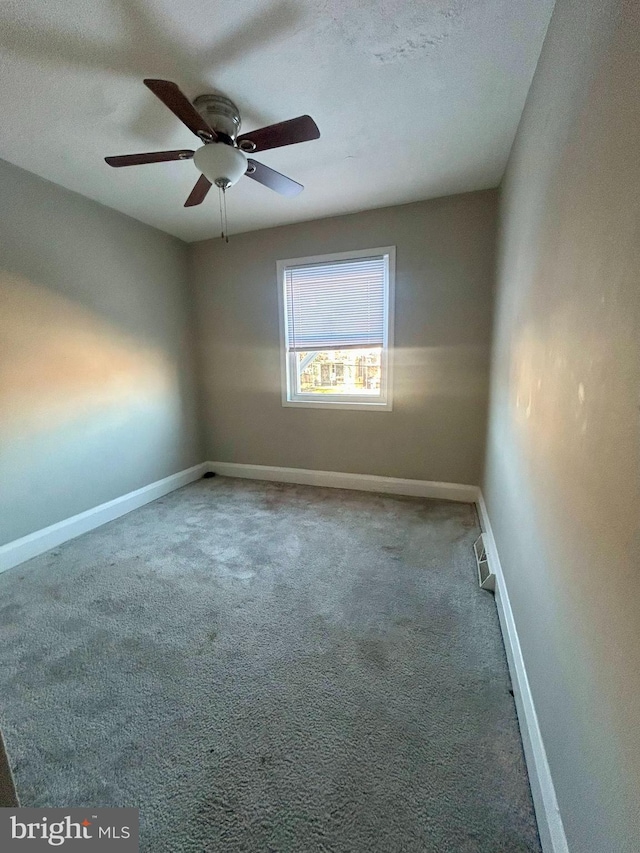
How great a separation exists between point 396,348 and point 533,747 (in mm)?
2697

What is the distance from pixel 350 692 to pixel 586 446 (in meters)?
1.23

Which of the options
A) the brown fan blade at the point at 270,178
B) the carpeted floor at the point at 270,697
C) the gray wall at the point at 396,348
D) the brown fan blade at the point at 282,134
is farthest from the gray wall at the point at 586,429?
the gray wall at the point at 396,348

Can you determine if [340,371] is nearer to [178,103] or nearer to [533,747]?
[178,103]

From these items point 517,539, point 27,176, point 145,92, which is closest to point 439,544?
point 517,539

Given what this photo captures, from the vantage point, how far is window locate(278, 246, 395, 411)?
3131 millimetres

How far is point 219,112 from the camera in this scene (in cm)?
172

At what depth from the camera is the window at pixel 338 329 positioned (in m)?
3.13

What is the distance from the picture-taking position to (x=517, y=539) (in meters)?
1.53

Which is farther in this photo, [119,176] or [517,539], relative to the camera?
[119,176]

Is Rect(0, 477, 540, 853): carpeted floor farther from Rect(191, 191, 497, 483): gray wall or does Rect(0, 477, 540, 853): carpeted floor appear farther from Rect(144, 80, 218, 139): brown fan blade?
Rect(144, 80, 218, 139): brown fan blade

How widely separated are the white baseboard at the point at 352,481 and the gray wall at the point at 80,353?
710 mm

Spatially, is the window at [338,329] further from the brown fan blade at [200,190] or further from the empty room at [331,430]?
the brown fan blade at [200,190]

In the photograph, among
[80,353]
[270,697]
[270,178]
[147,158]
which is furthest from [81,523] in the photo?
[270,178]

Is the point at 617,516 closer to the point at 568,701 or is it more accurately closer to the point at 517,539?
the point at 568,701
